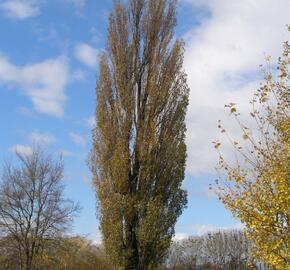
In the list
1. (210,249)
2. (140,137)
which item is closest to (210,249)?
(210,249)

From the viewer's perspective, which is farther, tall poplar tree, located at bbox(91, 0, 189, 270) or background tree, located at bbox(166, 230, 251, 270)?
background tree, located at bbox(166, 230, 251, 270)

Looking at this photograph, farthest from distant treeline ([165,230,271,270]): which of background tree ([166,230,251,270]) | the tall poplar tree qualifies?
the tall poplar tree

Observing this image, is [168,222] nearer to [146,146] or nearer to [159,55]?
[146,146]

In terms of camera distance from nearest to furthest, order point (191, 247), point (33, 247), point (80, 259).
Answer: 1. point (33, 247)
2. point (80, 259)
3. point (191, 247)

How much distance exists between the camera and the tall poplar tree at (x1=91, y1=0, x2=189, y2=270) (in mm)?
17781

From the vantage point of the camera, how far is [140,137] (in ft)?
61.5

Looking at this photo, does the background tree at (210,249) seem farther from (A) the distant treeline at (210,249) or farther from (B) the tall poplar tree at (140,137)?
(B) the tall poplar tree at (140,137)

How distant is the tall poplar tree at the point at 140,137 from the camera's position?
1778 centimetres

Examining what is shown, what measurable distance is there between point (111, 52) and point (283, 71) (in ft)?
39.3

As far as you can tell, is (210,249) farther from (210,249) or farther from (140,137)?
(140,137)

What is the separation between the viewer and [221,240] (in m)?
51.0

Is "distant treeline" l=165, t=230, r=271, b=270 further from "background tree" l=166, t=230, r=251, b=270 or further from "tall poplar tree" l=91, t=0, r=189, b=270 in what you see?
"tall poplar tree" l=91, t=0, r=189, b=270

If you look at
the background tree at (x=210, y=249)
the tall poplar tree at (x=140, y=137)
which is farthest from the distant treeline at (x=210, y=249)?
the tall poplar tree at (x=140, y=137)

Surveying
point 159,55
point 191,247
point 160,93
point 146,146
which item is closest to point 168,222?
point 146,146
